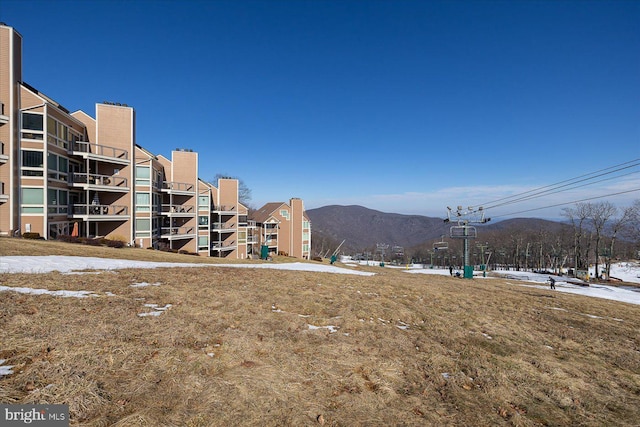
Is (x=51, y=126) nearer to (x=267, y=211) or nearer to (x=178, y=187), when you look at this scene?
(x=178, y=187)

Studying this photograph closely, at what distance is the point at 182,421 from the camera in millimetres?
3359

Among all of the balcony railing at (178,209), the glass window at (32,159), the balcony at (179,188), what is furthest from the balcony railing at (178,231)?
the glass window at (32,159)

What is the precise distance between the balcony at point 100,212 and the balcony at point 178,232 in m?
7.34

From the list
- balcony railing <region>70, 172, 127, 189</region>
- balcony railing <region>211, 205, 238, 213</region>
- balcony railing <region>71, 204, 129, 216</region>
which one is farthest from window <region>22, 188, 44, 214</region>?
balcony railing <region>211, 205, 238, 213</region>

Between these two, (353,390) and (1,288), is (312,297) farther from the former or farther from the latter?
(1,288)

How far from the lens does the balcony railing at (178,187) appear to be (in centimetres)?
3526

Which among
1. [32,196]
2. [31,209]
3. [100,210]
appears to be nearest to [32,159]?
[32,196]

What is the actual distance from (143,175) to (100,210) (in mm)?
5727

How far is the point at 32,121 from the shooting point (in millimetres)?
20141

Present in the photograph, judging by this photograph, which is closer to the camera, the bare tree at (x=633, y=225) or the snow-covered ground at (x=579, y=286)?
the snow-covered ground at (x=579, y=286)

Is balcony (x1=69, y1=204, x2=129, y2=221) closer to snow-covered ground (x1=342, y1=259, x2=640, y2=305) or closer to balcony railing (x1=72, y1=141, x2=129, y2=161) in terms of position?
balcony railing (x1=72, y1=141, x2=129, y2=161)

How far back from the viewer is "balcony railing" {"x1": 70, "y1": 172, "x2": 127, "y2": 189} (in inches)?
954

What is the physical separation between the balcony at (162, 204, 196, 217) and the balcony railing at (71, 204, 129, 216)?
6824 mm

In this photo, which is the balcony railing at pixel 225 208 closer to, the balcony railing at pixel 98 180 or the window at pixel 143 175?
the window at pixel 143 175
